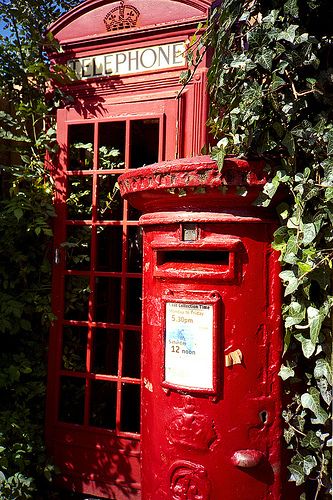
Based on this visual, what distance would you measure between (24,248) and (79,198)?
0.54 meters

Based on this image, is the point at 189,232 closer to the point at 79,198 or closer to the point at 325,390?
the point at 325,390

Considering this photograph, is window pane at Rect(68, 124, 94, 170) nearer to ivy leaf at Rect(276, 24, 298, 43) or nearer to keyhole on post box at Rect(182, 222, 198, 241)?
keyhole on post box at Rect(182, 222, 198, 241)

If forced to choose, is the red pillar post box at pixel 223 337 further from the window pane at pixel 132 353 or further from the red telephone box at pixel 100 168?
the window pane at pixel 132 353

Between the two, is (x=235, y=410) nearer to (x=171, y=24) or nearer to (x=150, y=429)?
(x=150, y=429)

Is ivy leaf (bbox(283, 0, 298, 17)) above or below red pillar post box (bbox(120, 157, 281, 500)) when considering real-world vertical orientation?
above

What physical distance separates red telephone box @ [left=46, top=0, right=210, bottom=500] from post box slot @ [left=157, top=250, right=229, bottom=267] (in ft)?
3.51

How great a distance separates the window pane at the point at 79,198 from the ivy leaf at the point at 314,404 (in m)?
2.07

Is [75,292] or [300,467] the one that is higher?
[75,292]

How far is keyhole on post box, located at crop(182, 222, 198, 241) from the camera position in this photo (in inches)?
71.7

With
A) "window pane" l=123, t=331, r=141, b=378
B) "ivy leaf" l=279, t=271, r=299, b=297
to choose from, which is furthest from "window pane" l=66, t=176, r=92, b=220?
"ivy leaf" l=279, t=271, r=299, b=297

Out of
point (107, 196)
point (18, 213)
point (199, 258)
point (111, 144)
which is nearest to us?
point (199, 258)

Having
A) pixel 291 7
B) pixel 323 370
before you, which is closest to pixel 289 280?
pixel 323 370

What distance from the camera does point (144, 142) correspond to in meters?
3.89

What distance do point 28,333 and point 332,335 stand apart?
2.34 meters
